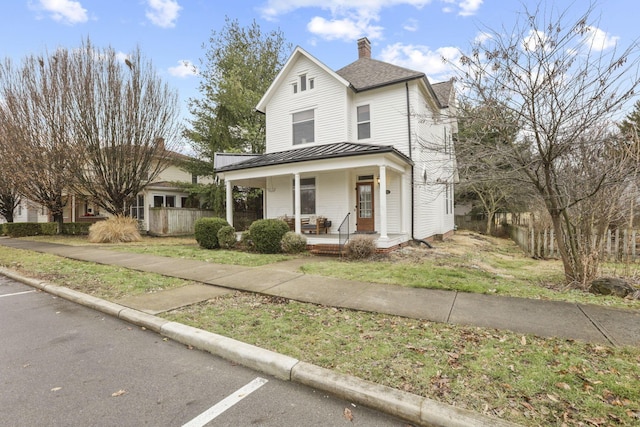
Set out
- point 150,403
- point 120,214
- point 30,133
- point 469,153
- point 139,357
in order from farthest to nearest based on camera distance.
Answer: point 120,214 → point 30,133 → point 469,153 → point 139,357 → point 150,403

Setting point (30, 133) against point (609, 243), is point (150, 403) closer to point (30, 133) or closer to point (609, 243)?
point (609, 243)

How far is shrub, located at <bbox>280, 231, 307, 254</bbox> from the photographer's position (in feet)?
35.3

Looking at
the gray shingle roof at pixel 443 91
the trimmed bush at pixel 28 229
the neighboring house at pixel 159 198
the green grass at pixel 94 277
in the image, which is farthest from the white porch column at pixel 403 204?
the trimmed bush at pixel 28 229

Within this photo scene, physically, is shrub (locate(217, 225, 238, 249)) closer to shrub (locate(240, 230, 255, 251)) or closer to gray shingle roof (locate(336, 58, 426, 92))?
shrub (locate(240, 230, 255, 251))

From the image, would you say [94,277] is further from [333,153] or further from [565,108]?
[565,108]

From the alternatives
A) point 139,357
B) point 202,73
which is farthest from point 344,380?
point 202,73

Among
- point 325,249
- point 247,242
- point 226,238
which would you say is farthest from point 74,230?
point 325,249

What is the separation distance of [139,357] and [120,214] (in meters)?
16.1

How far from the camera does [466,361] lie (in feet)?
10.00

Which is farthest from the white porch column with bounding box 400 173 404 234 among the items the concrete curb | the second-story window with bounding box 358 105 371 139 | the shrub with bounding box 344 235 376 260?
the concrete curb

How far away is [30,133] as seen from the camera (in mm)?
15672

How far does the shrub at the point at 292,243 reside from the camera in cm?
1076

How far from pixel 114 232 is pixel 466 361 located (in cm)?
1649

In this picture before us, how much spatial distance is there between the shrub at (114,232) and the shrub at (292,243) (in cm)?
913
